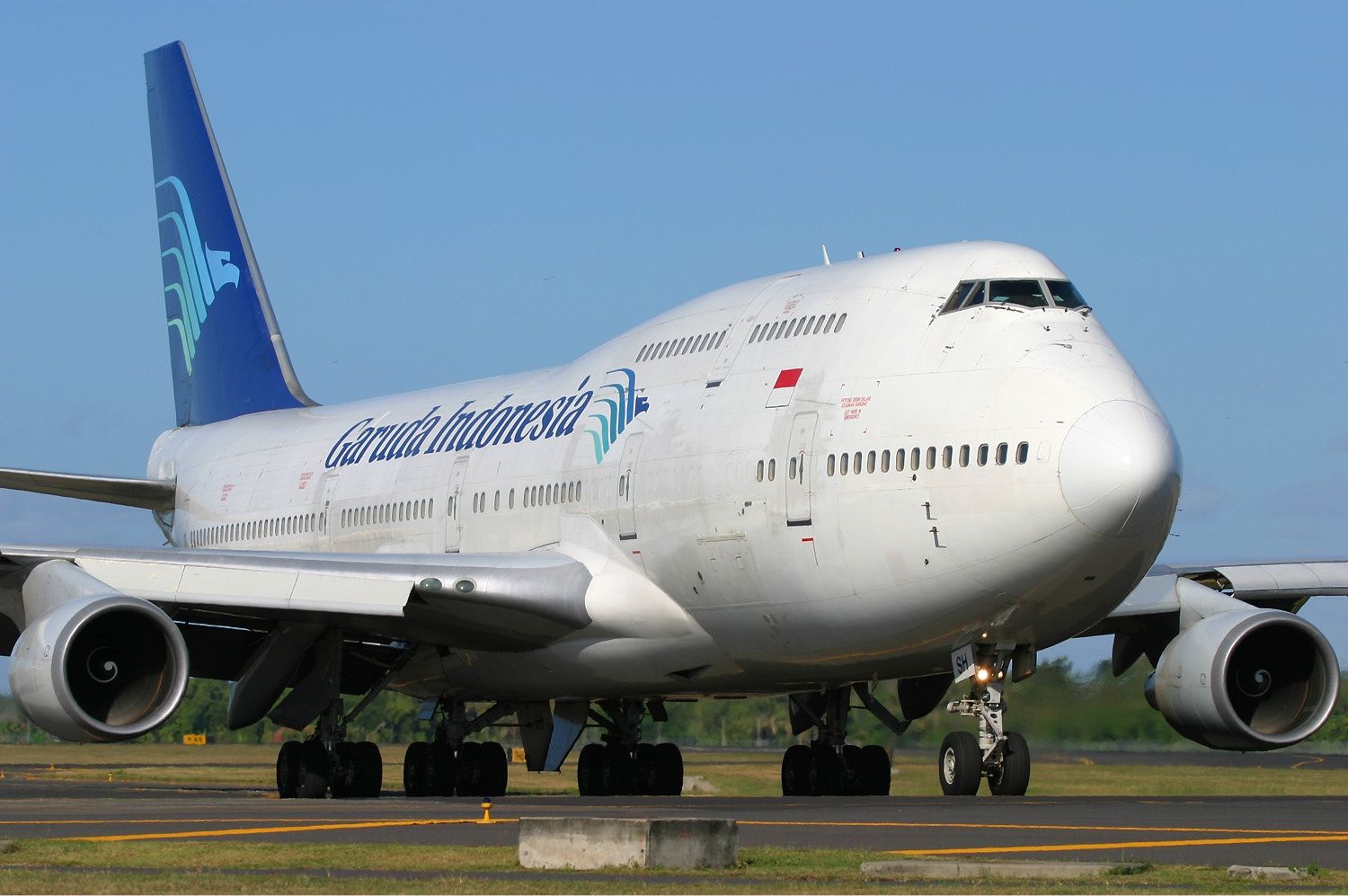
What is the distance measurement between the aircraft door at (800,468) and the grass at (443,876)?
6.83 meters

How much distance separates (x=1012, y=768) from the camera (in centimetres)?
1820

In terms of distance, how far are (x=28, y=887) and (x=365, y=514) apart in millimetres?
16287

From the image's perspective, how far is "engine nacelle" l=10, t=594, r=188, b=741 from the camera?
18562 mm

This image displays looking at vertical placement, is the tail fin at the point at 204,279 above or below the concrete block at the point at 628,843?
above

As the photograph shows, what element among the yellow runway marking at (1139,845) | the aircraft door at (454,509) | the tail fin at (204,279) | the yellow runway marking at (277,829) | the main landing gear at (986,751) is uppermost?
the tail fin at (204,279)

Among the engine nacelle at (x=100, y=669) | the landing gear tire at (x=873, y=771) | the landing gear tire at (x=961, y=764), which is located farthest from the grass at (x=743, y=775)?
the engine nacelle at (x=100, y=669)

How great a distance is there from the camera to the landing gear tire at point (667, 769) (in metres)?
25.1

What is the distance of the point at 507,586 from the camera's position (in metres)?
21.3

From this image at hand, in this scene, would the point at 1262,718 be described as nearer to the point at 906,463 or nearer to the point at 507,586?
the point at 906,463

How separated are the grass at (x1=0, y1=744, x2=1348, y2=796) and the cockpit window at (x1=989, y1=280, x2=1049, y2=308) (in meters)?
9.10

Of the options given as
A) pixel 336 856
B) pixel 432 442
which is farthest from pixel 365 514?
pixel 336 856

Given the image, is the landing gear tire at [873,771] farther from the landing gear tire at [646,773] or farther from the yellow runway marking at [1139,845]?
the yellow runway marking at [1139,845]

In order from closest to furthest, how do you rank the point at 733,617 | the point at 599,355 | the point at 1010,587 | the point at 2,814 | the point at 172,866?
1. the point at 172,866
2. the point at 2,814
3. the point at 1010,587
4. the point at 733,617
5. the point at 599,355

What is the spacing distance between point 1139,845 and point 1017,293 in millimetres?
7100
